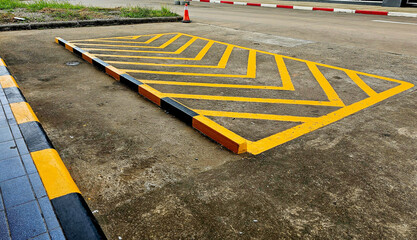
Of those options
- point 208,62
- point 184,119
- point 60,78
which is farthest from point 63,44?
point 184,119

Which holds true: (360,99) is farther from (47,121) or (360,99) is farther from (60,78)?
(60,78)

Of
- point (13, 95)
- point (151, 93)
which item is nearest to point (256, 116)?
point (151, 93)

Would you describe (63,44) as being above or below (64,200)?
above

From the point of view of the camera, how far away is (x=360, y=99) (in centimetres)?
461

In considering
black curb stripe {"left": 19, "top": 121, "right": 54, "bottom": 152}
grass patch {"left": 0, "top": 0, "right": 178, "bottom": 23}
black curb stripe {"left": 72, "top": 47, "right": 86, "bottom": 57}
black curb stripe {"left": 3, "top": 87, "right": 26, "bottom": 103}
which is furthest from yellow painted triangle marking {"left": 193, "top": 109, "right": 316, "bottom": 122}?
grass patch {"left": 0, "top": 0, "right": 178, "bottom": 23}

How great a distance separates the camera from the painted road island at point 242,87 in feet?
12.2

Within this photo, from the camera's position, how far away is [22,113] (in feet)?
12.1

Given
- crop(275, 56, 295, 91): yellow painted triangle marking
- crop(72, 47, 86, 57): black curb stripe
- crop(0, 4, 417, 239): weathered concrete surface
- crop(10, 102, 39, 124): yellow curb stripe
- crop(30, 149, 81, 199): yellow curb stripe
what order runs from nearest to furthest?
→ crop(0, 4, 417, 239): weathered concrete surface, crop(30, 149, 81, 199): yellow curb stripe, crop(10, 102, 39, 124): yellow curb stripe, crop(275, 56, 295, 91): yellow painted triangle marking, crop(72, 47, 86, 57): black curb stripe

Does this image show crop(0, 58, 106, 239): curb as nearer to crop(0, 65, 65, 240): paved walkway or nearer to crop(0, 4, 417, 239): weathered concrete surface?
crop(0, 65, 65, 240): paved walkway

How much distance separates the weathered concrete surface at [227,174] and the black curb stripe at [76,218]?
0.13 metres

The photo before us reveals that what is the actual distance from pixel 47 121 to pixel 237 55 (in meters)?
4.49

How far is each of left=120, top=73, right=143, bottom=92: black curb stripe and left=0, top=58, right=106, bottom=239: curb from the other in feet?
5.28

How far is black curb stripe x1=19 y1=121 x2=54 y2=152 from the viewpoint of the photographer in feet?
9.80

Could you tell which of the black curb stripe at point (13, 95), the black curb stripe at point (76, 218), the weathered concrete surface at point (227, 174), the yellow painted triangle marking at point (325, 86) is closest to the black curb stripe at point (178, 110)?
the weathered concrete surface at point (227, 174)
